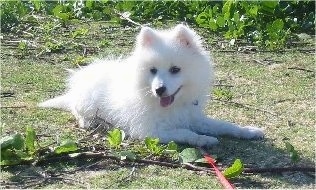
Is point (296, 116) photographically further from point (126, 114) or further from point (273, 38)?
point (273, 38)

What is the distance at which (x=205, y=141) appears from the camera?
15.2 ft

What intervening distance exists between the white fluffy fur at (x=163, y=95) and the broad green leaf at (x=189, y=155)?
0.25 meters

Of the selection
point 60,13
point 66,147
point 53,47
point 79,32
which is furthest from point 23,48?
point 66,147

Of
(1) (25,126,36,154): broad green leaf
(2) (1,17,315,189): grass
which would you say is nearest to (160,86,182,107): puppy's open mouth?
(2) (1,17,315,189): grass

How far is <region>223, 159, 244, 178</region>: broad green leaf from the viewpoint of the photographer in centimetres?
A: 407

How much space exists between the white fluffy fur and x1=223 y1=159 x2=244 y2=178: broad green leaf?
1.87 feet

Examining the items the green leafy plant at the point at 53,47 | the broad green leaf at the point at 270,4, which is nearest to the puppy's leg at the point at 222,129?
the green leafy plant at the point at 53,47

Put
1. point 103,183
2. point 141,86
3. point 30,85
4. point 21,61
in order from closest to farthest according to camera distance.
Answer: point 103,183 < point 141,86 < point 30,85 < point 21,61

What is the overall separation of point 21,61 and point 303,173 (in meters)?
3.60

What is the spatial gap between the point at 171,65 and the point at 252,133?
739 millimetres

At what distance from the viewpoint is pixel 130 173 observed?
13.8 feet

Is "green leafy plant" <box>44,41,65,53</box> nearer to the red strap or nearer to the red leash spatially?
the red leash

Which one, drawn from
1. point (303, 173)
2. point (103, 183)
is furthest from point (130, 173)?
point (303, 173)

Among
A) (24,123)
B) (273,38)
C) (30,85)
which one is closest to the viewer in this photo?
(24,123)
